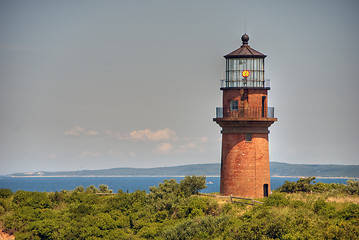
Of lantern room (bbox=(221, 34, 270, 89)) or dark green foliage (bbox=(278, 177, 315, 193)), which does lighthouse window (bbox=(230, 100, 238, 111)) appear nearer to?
lantern room (bbox=(221, 34, 270, 89))

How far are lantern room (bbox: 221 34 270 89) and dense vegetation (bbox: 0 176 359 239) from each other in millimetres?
8280

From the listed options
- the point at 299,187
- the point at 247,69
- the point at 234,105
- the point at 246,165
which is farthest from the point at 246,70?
the point at 299,187

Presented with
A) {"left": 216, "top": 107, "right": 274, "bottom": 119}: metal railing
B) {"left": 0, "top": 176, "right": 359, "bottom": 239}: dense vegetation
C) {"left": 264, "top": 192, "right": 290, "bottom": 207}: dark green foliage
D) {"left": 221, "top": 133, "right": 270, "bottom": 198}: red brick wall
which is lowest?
{"left": 0, "top": 176, "right": 359, "bottom": 239}: dense vegetation

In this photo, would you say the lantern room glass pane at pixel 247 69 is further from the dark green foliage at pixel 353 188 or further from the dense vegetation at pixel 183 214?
the dark green foliage at pixel 353 188

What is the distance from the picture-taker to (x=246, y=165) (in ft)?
128

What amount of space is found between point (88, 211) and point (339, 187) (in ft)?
61.8

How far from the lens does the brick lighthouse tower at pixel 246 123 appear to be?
3891 cm

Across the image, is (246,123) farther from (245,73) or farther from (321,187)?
(321,187)

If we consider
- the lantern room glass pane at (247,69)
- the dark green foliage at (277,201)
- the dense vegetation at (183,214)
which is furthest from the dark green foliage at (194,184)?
the dark green foliage at (277,201)

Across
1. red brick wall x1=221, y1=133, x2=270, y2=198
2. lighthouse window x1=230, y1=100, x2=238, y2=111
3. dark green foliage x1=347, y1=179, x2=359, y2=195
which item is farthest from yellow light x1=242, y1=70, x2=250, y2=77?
dark green foliage x1=347, y1=179, x2=359, y2=195

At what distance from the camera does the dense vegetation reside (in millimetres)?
29703

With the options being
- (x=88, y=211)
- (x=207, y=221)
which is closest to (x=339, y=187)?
(x=207, y=221)

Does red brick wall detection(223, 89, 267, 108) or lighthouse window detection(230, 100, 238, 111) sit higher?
red brick wall detection(223, 89, 267, 108)

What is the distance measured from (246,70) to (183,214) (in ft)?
37.3
